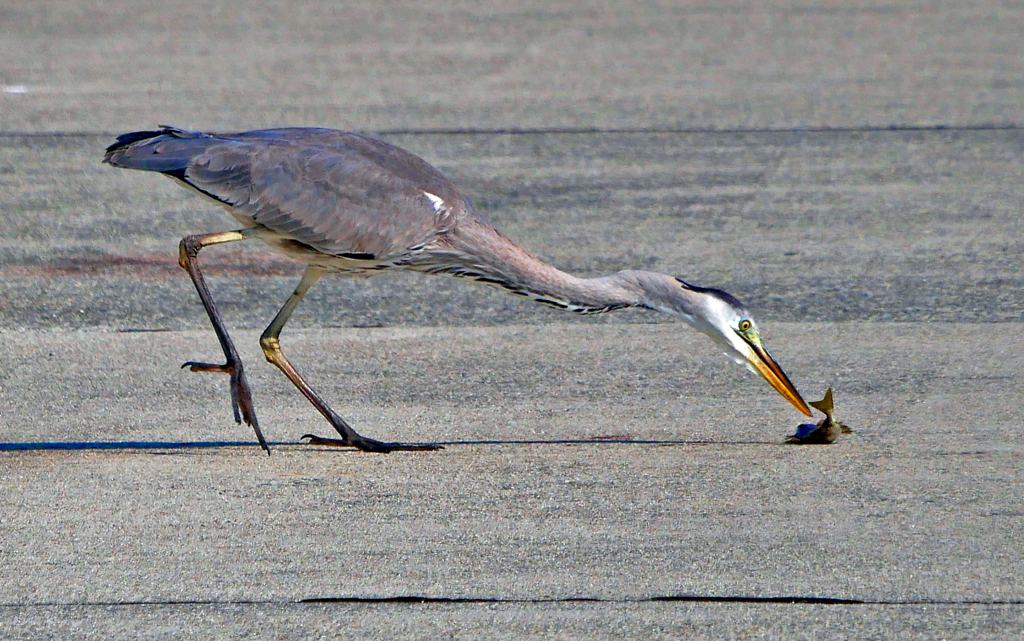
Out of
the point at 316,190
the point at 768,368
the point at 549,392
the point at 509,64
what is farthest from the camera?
the point at 509,64

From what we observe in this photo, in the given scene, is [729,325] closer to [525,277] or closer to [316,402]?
[525,277]

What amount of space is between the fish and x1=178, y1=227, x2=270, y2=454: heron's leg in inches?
81.4

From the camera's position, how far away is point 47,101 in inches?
550

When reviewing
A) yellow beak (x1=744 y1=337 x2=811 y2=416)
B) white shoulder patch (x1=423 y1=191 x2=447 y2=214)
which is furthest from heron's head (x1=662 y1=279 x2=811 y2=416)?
white shoulder patch (x1=423 y1=191 x2=447 y2=214)

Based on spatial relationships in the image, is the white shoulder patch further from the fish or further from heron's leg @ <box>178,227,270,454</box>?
the fish

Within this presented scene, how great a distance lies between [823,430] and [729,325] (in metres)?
0.56

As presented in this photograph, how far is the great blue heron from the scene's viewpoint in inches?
231

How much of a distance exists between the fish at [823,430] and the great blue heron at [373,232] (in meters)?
0.07

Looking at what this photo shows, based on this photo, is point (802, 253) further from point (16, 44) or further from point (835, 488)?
point (16, 44)

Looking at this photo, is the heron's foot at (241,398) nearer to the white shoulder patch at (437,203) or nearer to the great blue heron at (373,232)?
the great blue heron at (373,232)

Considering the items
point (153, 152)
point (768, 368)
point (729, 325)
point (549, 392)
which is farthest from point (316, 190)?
point (768, 368)

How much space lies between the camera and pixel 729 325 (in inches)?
228

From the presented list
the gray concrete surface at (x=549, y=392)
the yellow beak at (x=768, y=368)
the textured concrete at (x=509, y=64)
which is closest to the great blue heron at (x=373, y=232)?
the yellow beak at (x=768, y=368)

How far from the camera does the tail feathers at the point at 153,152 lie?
5.97 m
